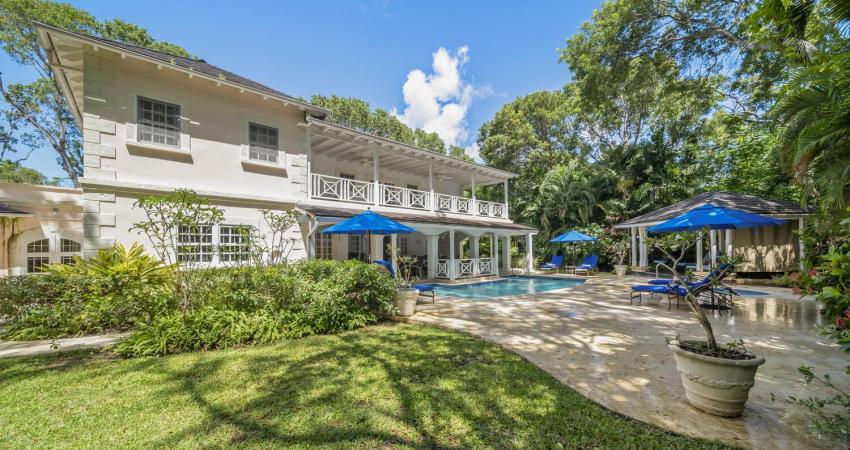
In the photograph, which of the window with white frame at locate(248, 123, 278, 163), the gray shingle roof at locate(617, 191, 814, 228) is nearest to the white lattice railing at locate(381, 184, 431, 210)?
the window with white frame at locate(248, 123, 278, 163)

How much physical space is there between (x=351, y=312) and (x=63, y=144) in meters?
29.2

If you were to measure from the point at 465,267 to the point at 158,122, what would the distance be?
13640 millimetres

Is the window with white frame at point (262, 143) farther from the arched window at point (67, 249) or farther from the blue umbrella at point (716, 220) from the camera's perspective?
the blue umbrella at point (716, 220)

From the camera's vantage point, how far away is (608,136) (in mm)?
27781

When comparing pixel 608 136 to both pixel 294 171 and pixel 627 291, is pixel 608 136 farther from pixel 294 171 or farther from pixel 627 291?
pixel 294 171

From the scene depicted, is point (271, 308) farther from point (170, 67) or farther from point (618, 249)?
point (618, 249)

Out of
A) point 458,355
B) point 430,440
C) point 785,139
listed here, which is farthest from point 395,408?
point 785,139

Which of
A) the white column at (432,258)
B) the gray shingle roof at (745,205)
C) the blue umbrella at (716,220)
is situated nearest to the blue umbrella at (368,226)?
the white column at (432,258)

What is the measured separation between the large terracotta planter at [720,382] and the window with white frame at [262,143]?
40.7ft

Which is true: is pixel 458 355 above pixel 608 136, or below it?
below

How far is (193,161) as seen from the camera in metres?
10.0

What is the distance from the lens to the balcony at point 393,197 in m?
13.4

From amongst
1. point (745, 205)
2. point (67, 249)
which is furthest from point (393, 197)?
point (745, 205)

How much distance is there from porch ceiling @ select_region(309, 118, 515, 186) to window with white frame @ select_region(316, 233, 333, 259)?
154 inches
